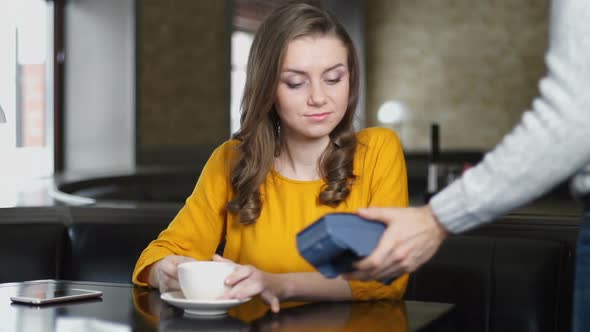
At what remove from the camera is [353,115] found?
2.10m

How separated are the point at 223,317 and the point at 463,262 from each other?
2.91ft

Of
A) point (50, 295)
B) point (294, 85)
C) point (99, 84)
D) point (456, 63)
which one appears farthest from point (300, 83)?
point (456, 63)

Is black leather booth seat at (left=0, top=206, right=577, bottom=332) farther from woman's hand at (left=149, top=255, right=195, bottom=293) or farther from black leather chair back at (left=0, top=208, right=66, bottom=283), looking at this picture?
woman's hand at (left=149, top=255, right=195, bottom=293)

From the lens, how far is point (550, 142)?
112 centimetres

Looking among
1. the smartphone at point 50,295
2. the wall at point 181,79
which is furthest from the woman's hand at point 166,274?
the wall at point 181,79

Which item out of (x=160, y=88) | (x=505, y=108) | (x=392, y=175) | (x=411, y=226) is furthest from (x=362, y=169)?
(x=505, y=108)

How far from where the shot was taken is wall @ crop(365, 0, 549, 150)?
12.2 m

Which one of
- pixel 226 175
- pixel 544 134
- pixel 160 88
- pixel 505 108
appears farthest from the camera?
pixel 505 108

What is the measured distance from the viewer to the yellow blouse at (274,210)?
2008 mm

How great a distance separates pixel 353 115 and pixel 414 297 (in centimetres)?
52

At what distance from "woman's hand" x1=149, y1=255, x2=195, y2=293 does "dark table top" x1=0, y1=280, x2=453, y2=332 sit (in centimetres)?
6

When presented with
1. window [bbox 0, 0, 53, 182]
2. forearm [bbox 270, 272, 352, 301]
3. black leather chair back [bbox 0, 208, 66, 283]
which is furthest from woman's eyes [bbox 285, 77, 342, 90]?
window [bbox 0, 0, 53, 182]

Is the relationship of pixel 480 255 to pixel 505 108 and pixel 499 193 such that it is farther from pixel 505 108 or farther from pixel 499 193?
pixel 505 108

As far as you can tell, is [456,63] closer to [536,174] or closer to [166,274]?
[166,274]
